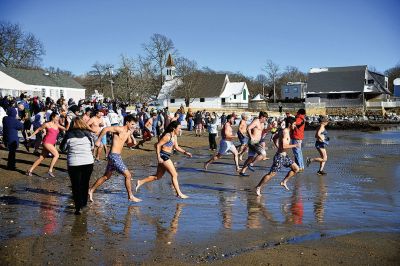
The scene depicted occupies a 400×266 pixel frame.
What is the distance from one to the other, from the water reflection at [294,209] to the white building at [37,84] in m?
38.0

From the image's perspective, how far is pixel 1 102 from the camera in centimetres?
2231

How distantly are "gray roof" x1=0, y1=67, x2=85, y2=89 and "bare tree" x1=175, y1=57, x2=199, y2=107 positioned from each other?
18673 millimetres

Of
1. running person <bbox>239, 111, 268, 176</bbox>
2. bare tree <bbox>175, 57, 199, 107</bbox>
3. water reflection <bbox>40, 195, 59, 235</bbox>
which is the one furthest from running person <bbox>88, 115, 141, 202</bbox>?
bare tree <bbox>175, 57, 199, 107</bbox>

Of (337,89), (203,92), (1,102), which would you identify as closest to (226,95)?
(203,92)

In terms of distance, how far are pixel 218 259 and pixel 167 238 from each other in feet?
3.64

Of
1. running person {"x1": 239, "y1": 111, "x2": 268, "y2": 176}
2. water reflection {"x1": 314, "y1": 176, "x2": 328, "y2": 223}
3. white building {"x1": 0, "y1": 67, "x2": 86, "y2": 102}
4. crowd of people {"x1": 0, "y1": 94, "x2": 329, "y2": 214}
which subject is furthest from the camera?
white building {"x1": 0, "y1": 67, "x2": 86, "y2": 102}

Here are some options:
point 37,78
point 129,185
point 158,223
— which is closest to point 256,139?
point 129,185

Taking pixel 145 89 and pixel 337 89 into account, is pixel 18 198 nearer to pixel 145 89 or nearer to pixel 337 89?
pixel 145 89

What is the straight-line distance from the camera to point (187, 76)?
7094 cm

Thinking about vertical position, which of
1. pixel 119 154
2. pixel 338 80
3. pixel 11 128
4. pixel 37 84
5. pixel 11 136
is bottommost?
pixel 119 154

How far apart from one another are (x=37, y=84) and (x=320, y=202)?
4665 centimetres

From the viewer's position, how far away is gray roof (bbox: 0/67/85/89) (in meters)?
48.7

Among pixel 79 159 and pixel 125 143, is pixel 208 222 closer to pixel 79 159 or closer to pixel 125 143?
pixel 79 159

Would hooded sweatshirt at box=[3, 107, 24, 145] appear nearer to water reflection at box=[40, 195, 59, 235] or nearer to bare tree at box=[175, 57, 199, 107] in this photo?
water reflection at box=[40, 195, 59, 235]
